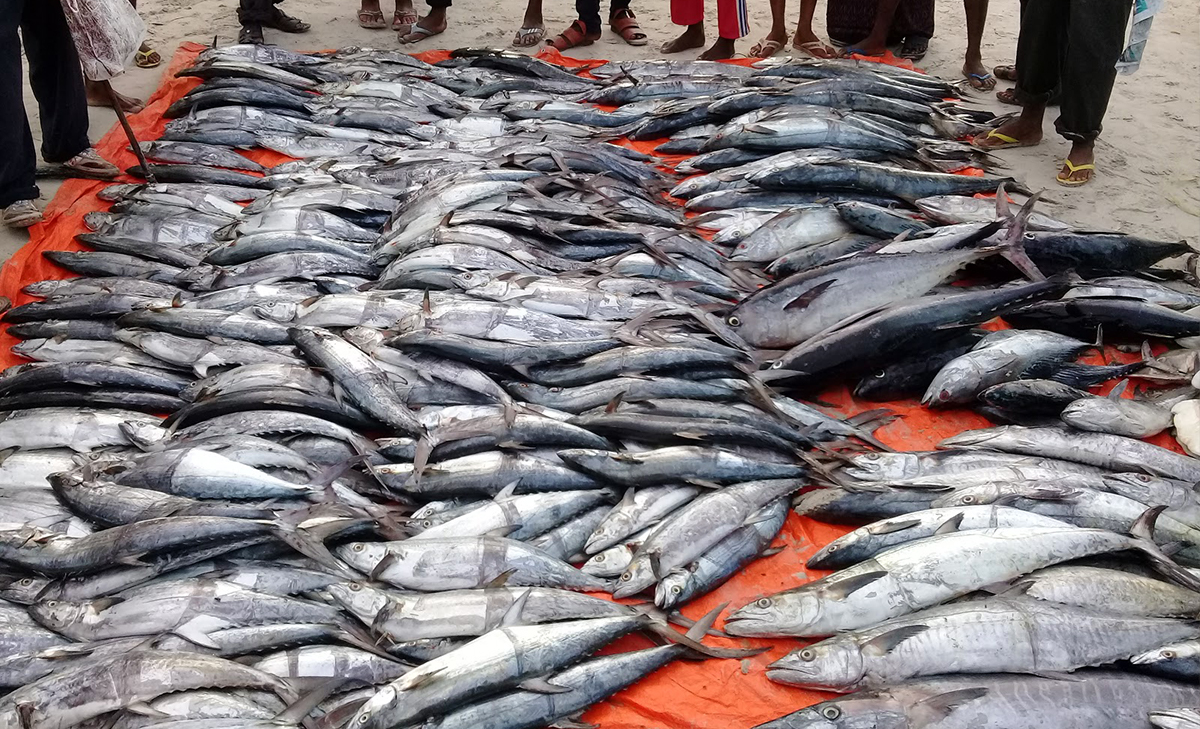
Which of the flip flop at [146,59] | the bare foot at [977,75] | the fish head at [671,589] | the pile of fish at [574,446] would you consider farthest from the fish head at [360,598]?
the bare foot at [977,75]

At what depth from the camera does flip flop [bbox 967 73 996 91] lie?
6320mm

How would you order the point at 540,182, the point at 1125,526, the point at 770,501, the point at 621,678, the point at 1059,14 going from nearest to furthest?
the point at 621,678
the point at 1125,526
the point at 770,501
the point at 540,182
the point at 1059,14

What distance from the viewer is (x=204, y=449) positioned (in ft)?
9.01

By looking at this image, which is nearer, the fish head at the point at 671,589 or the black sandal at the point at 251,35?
the fish head at the point at 671,589

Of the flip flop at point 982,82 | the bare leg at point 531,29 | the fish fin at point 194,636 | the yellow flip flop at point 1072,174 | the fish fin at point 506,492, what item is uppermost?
the bare leg at point 531,29

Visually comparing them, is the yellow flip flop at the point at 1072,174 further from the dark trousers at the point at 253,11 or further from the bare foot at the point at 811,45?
the dark trousers at the point at 253,11

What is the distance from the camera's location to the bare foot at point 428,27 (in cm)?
710

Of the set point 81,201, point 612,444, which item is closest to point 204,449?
point 612,444

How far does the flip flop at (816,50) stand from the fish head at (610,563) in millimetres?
5538

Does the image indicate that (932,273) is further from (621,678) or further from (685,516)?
(621,678)

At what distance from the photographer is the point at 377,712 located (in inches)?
79.2

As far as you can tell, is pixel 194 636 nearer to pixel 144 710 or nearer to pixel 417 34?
pixel 144 710

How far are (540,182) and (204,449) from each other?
2262 millimetres

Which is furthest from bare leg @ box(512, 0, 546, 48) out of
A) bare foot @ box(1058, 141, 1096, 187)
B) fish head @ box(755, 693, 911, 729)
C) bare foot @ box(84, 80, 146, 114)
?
fish head @ box(755, 693, 911, 729)
